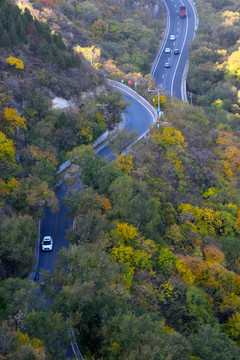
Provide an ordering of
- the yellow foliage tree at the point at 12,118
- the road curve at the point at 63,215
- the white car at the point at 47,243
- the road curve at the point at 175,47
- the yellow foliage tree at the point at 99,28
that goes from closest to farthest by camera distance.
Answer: the road curve at the point at 63,215, the white car at the point at 47,243, the yellow foliage tree at the point at 12,118, the road curve at the point at 175,47, the yellow foliage tree at the point at 99,28

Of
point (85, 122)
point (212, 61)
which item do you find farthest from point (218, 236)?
point (212, 61)

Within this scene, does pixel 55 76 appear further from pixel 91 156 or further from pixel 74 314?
pixel 74 314

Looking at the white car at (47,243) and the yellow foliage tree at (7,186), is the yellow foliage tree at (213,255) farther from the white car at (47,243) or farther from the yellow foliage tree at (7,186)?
the yellow foliage tree at (7,186)

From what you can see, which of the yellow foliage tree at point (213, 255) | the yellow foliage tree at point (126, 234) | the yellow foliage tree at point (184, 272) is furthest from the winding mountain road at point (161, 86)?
the yellow foliage tree at point (213, 255)

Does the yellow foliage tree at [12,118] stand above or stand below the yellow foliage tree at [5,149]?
above

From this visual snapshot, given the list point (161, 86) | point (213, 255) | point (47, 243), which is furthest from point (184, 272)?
point (161, 86)

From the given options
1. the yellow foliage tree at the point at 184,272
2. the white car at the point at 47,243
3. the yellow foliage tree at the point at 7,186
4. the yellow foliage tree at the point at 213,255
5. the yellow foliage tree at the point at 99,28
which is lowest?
the yellow foliage tree at the point at 213,255

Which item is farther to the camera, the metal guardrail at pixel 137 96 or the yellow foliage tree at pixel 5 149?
the metal guardrail at pixel 137 96

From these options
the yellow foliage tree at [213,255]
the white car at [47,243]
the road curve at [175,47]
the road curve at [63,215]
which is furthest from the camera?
the road curve at [175,47]
